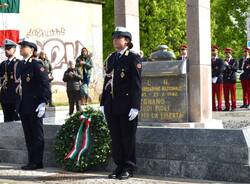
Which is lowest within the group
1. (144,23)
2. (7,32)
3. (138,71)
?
(138,71)

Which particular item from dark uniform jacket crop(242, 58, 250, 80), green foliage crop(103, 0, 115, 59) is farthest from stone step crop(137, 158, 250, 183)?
green foliage crop(103, 0, 115, 59)

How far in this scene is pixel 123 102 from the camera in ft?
24.2

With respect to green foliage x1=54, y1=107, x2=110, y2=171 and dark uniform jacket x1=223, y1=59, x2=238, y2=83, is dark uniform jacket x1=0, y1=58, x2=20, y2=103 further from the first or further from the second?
dark uniform jacket x1=223, y1=59, x2=238, y2=83

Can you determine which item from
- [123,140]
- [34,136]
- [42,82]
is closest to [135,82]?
[123,140]

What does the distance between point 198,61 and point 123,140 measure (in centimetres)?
294

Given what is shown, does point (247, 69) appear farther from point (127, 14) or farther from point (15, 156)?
point (15, 156)

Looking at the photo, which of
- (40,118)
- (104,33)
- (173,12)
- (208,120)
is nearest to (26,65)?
(40,118)

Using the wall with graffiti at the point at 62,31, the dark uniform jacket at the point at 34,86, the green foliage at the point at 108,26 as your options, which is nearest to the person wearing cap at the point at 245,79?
the dark uniform jacket at the point at 34,86

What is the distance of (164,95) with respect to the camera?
32.2 feet

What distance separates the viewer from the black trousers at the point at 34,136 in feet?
27.2

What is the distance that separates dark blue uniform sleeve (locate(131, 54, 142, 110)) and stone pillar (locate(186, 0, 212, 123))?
2644 mm

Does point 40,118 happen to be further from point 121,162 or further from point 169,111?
point 169,111

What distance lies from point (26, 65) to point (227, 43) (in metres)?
37.6

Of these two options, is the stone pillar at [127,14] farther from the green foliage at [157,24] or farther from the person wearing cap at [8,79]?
the green foliage at [157,24]
